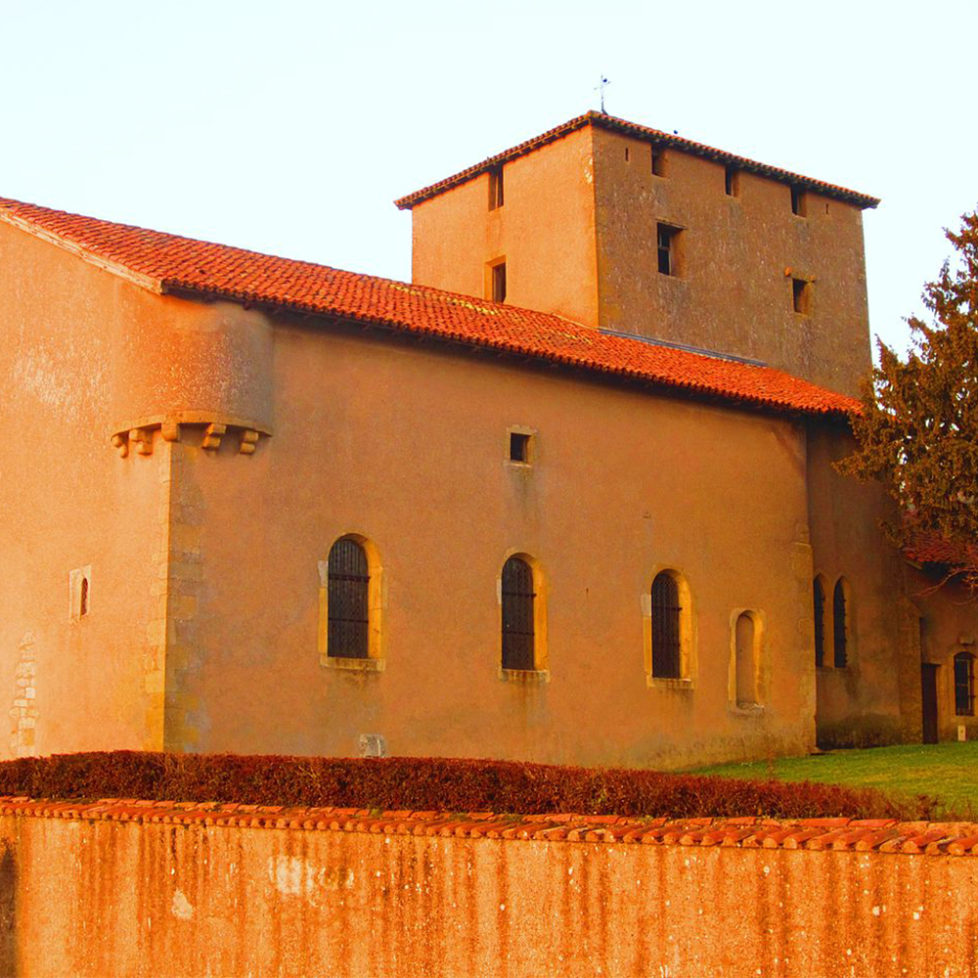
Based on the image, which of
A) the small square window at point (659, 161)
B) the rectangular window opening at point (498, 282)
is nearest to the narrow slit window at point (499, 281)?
the rectangular window opening at point (498, 282)

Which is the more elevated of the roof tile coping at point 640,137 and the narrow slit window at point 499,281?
the roof tile coping at point 640,137

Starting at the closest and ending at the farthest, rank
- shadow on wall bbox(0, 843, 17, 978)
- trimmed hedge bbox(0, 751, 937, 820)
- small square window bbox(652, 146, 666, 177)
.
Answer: trimmed hedge bbox(0, 751, 937, 820) → shadow on wall bbox(0, 843, 17, 978) → small square window bbox(652, 146, 666, 177)

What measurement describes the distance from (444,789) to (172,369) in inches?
427

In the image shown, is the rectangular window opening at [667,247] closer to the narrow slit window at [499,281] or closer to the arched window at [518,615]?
the narrow slit window at [499,281]

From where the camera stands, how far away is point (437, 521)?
24.0 meters

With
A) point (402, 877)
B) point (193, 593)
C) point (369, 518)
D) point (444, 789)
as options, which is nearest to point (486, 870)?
point (402, 877)

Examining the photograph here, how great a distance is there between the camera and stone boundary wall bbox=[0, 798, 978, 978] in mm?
9117

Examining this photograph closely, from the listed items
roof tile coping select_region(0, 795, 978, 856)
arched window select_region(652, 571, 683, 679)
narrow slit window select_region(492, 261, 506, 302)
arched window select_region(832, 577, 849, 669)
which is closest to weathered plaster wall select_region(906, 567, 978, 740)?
arched window select_region(832, 577, 849, 669)

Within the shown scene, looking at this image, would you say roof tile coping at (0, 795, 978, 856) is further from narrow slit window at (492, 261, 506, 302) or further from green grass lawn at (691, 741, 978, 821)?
narrow slit window at (492, 261, 506, 302)

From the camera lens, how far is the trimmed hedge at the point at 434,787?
1078 centimetres

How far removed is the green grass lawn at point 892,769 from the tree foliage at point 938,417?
3.61 m

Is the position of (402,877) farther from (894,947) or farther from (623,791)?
(894,947)

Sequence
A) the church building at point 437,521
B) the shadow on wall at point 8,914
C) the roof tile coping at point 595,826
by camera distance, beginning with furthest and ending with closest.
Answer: the church building at point 437,521
the shadow on wall at point 8,914
the roof tile coping at point 595,826

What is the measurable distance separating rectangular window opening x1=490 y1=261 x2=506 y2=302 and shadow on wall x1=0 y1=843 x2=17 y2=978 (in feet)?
69.5
